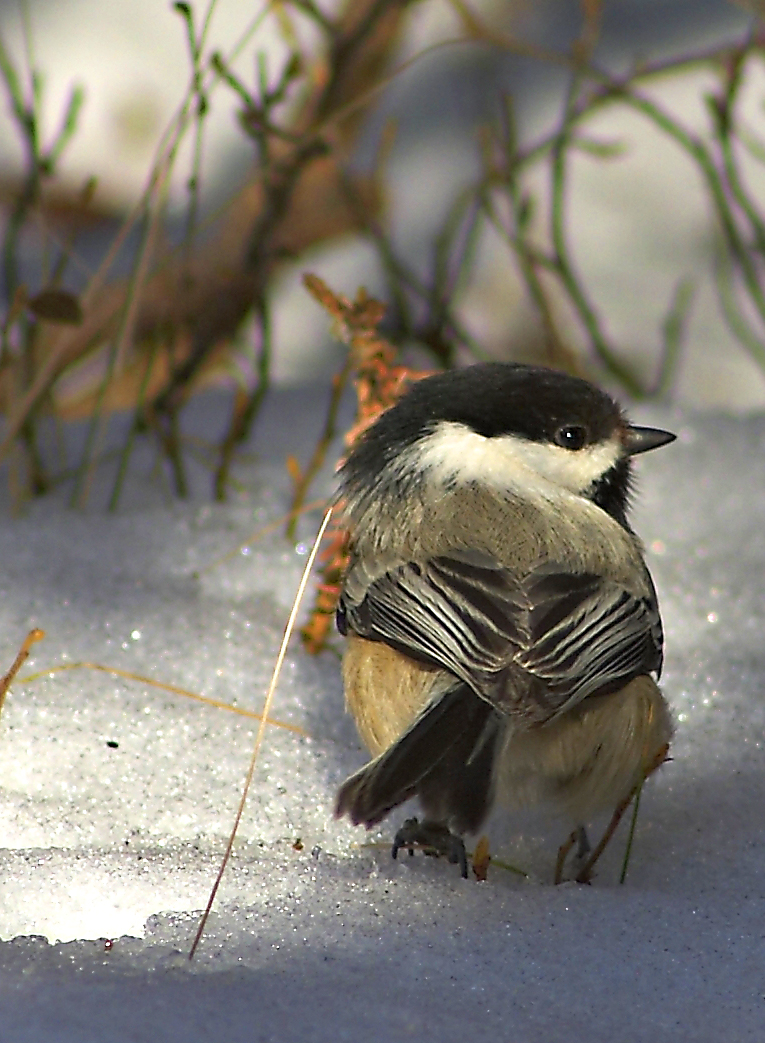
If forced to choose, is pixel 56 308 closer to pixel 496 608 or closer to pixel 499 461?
pixel 499 461

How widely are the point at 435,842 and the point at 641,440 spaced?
926 millimetres

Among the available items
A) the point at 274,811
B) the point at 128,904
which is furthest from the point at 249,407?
the point at 128,904

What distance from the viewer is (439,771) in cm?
195

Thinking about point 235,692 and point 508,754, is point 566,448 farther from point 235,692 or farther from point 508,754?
point 235,692

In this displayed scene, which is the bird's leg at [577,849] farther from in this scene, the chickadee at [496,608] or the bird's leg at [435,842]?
the bird's leg at [435,842]

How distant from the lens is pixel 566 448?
2.53 meters

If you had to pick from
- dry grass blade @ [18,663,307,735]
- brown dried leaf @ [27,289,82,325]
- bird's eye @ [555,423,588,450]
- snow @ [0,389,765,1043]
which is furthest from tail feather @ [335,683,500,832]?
brown dried leaf @ [27,289,82,325]

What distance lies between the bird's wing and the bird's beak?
1.40 feet

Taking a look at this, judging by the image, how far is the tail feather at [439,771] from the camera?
189 cm

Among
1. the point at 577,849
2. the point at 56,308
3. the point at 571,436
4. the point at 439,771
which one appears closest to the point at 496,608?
the point at 439,771

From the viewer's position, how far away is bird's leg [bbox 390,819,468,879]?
7.29ft

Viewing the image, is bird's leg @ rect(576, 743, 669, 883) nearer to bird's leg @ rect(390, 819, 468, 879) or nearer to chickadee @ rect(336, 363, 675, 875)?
chickadee @ rect(336, 363, 675, 875)

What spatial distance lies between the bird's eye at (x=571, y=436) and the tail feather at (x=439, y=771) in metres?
0.66

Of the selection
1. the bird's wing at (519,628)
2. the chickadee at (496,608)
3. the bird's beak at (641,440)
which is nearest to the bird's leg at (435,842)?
the chickadee at (496,608)
